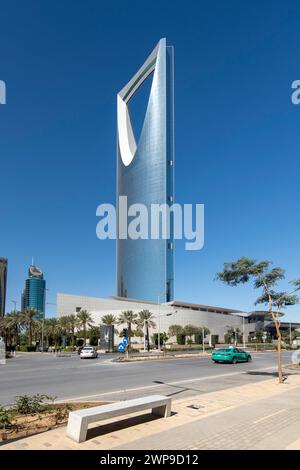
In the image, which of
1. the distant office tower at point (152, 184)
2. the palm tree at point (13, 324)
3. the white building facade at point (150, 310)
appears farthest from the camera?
the distant office tower at point (152, 184)

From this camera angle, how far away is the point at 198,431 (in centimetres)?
809

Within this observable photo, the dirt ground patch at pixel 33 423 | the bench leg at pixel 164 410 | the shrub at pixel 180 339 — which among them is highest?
the bench leg at pixel 164 410

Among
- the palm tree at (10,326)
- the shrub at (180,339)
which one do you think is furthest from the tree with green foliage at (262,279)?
the shrub at (180,339)

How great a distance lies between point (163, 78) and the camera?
17200 centimetres

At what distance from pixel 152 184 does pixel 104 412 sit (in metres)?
151

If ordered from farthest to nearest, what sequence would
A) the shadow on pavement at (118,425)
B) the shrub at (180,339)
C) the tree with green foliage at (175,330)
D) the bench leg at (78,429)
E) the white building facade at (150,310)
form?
the white building facade at (150,310)
the tree with green foliage at (175,330)
the shrub at (180,339)
the shadow on pavement at (118,425)
the bench leg at (78,429)

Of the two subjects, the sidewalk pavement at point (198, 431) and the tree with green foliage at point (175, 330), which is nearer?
the sidewalk pavement at point (198, 431)

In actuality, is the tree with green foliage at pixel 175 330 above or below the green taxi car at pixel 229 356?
below

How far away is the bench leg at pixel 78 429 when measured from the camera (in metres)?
7.25

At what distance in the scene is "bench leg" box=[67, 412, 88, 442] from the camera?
23.8 feet

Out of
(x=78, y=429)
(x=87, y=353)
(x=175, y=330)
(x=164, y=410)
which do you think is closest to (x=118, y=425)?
(x=164, y=410)

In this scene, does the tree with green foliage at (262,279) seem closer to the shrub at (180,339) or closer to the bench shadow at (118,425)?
the bench shadow at (118,425)
